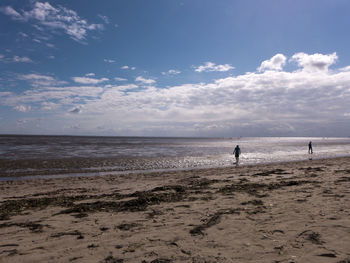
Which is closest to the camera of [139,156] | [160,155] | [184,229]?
[184,229]

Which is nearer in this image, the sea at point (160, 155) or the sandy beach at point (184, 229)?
the sandy beach at point (184, 229)

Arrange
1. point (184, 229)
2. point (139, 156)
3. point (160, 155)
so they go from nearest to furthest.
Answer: point (184, 229), point (139, 156), point (160, 155)

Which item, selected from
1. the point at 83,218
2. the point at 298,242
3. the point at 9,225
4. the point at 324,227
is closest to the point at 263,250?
the point at 298,242

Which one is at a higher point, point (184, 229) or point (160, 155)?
point (184, 229)

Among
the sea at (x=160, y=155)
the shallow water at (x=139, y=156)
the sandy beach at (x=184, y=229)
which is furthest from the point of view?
the sea at (x=160, y=155)

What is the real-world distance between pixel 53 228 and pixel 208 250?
408 centimetres

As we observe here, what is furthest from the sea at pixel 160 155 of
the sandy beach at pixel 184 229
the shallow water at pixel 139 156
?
the sandy beach at pixel 184 229

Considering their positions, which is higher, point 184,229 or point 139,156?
point 184,229

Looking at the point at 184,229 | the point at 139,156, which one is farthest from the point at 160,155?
the point at 184,229

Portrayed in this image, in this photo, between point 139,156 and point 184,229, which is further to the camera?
point 139,156

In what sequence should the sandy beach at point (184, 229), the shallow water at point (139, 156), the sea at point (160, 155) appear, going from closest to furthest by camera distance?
the sandy beach at point (184, 229) → the shallow water at point (139, 156) → the sea at point (160, 155)

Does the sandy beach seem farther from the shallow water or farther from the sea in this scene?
the shallow water

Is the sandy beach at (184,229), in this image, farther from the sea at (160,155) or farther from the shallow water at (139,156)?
the shallow water at (139,156)

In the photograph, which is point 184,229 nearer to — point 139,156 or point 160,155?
point 139,156
